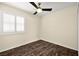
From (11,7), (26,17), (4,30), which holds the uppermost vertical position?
(11,7)

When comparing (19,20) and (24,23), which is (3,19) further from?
Result: (24,23)

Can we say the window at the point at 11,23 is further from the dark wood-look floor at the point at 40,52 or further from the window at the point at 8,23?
the dark wood-look floor at the point at 40,52

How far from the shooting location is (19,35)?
3.31 m

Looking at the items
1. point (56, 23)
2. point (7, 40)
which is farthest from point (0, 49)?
point (56, 23)

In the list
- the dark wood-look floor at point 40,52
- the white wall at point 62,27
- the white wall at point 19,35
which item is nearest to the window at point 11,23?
the white wall at point 19,35

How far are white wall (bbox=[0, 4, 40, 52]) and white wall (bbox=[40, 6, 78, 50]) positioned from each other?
2.33 ft

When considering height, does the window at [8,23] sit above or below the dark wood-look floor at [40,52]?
above

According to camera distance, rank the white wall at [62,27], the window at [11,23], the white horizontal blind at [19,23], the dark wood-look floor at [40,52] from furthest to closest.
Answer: the white horizontal blind at [19,23] < the white wall at [62,27] < the window at [11,23] < the dark wood-look floor at [40,52]

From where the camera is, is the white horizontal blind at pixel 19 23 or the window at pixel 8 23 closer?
the window at pixel 8 23

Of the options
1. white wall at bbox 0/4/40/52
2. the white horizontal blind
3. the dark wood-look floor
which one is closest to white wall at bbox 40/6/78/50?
the dark wood-look floor

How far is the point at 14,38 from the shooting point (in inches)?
120

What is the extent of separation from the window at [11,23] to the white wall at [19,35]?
20cm

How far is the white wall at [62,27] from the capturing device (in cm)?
284

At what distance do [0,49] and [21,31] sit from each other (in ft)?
4.18
